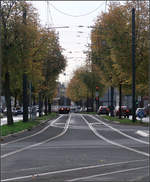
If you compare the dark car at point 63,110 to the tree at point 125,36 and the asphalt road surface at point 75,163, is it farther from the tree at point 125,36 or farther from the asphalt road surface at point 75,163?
the asphalt road surface at point 75,163

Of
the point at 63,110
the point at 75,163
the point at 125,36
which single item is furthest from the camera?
the point at 63,110

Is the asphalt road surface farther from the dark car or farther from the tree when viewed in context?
the dark car

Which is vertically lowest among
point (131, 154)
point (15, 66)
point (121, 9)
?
point (131, 154)

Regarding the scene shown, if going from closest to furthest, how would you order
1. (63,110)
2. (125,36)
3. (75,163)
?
1. (75,163)
2. (125,36)
3. (63,110)

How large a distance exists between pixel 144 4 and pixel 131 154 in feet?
82.8

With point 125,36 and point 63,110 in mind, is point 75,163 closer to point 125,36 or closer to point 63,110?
point 125,36

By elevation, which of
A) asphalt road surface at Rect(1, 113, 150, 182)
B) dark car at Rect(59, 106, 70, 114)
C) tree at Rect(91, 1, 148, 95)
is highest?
tree at Rect(91, 1, 148, 95)

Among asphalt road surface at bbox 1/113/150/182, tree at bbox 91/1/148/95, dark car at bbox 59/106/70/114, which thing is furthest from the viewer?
dark car at bbox 59/106/70/114

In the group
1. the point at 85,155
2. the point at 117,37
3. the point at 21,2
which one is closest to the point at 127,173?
the point at 85,155

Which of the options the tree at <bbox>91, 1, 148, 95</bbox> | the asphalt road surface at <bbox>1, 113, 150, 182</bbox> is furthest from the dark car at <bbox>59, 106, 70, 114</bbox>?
the asphalt road surface at <bbox>1, 113, 150, 182</bbox>

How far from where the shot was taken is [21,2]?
3141 centimetres

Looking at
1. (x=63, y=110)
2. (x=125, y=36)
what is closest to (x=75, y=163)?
(x=125, y=36)

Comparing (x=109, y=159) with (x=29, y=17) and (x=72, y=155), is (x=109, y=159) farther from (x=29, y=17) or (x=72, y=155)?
(x=29, y=17)

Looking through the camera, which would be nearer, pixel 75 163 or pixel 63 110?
pixel 75 163
